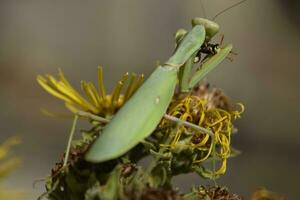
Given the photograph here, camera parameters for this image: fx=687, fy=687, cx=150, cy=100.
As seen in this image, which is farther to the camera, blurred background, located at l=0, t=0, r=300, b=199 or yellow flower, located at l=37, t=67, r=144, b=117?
blurred background, located at l=0, t=0, r=300, b=199

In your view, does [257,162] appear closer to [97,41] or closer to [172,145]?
[97,41]

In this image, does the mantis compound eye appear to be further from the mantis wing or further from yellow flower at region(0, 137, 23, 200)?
yellow flower at region(0, 137, 23, 200)

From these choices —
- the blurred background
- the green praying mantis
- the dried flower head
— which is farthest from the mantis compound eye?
the blurred background

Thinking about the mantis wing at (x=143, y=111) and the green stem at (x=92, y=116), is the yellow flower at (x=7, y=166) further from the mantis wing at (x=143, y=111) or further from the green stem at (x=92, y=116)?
the mantis wing at (x=143, y=111)

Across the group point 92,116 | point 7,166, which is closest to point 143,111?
point 92,116

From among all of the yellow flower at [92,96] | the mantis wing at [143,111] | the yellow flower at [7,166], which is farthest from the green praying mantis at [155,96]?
the yellow flower at [7,166]
